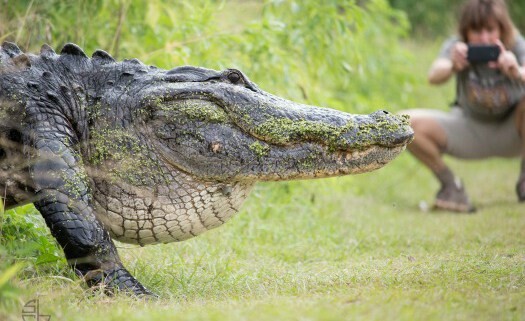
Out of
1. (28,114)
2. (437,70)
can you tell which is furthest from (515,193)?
(28,114)

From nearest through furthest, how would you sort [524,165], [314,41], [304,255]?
1. [304,255]
2. [314,41]
3. [524,165]

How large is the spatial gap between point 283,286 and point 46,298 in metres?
1.06

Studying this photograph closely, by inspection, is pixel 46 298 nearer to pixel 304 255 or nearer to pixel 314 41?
pixel 304 255

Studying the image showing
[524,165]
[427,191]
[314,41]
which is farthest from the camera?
[427,191]

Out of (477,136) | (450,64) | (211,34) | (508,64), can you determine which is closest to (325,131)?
(211,34)

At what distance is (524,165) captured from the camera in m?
6.82

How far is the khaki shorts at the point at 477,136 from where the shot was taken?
274 inches

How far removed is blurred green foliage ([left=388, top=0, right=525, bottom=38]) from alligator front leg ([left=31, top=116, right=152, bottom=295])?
11.1 m

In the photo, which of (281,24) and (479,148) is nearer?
(281,24)

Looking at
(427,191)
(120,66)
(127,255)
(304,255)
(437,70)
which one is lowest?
(427,191)

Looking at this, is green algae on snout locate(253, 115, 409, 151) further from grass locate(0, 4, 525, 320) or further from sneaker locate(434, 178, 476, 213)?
sneaker locate(434, 178, 476, 213)

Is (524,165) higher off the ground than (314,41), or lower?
lower

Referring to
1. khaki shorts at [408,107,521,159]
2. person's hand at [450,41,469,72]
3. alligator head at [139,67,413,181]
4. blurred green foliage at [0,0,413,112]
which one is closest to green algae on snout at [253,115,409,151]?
alligator head at [139,67,413,181]

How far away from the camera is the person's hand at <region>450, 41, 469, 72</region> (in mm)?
6660
